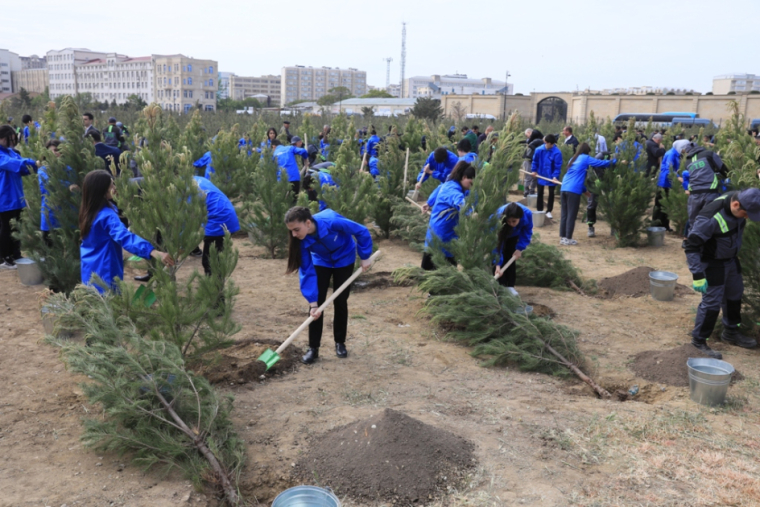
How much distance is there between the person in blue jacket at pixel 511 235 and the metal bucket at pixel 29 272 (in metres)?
5.31

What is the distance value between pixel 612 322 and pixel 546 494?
11.8 feet

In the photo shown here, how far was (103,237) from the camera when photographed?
4.40 m

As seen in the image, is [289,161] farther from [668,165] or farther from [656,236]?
A: [668,165]

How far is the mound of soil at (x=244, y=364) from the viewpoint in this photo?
15.0ft

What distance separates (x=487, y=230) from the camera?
5945 millimetres

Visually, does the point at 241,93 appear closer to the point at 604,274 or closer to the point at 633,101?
the point at 633,101

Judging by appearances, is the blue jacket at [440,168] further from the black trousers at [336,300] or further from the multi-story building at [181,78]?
the multi-story building at [181,78]

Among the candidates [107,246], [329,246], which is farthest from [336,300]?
[107,246]

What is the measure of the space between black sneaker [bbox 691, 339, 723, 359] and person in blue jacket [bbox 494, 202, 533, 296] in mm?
1657

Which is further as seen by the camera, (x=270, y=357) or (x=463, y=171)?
(x=463, y=171)

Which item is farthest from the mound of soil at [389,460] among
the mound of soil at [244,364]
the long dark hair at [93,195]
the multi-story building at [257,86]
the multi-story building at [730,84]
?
the multi-story building at [257,86]

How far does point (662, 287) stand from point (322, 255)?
4419mm

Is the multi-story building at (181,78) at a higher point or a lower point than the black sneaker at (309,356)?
higher

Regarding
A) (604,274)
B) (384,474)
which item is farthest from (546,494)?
(604,274)
